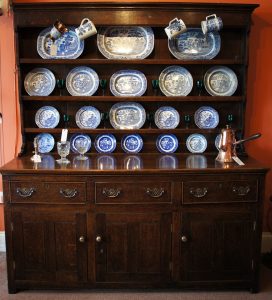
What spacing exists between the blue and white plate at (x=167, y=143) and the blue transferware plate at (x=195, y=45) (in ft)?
1.95

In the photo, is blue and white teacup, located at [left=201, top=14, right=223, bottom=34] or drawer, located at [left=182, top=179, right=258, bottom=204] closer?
drawer, located at [left=182, top=179, right=258, bottom=204]

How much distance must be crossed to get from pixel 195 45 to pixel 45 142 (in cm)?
134

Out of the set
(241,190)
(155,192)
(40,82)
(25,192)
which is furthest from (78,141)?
(241,190)

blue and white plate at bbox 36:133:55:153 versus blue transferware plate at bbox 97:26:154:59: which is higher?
blue transferware plate at bbox 97:26:154:59

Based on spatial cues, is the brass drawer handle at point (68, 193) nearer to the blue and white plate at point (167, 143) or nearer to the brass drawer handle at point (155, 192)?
the brass drawer handle at point (155, 192)

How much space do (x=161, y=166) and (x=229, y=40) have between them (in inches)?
44.9

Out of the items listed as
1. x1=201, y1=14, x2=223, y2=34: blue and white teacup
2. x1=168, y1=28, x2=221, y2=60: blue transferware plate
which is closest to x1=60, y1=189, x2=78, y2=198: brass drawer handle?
x1=168, y1=28, x2=221, y2=60: blue transferware plate

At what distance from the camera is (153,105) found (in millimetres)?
2531

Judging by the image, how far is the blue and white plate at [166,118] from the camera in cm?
251

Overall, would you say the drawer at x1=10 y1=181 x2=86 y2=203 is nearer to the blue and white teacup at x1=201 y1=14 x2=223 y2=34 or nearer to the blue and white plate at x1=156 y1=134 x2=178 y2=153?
the blue and white plate at x1=156 y1=134 x2=178 y2=153

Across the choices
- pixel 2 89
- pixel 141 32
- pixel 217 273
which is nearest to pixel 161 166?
pixel 217 273

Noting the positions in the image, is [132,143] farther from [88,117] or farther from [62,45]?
[62,45]

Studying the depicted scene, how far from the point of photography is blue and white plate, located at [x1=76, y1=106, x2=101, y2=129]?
8.19 feet

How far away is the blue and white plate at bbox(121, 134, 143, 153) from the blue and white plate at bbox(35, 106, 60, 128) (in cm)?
53
